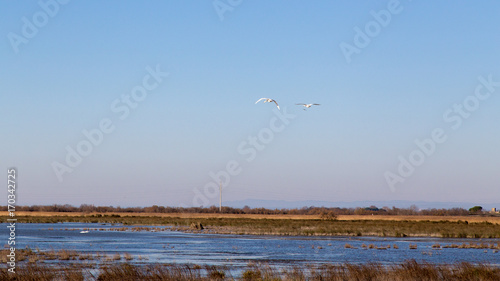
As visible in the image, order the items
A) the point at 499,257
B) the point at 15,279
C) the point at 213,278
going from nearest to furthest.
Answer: the point at 15,279, the point at 213,278, the point at 499,257

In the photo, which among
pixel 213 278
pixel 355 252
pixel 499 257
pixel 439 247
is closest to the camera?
pixel 213 278

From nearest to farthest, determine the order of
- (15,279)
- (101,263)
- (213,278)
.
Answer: (15,279)
(213,278)
(101,263)

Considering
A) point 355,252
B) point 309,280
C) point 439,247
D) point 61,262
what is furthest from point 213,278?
point 439,247

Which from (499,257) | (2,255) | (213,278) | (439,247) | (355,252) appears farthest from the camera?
(439,247)

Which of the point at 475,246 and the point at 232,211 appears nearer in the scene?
the point at 475,246

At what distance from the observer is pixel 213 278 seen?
24219 mm

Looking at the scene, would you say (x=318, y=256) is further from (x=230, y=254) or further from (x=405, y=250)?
(x=405, y=250)

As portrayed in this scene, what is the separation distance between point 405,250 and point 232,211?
139 m

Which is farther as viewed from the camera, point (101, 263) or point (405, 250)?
point (405, 250)

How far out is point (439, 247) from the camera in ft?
159

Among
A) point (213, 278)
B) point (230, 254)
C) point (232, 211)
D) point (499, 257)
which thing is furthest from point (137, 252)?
point (232, 211)

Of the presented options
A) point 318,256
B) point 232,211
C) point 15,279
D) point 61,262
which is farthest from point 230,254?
point 232,211

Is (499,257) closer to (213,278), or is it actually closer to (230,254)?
(230,254)

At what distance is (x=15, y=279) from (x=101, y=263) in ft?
30.9
